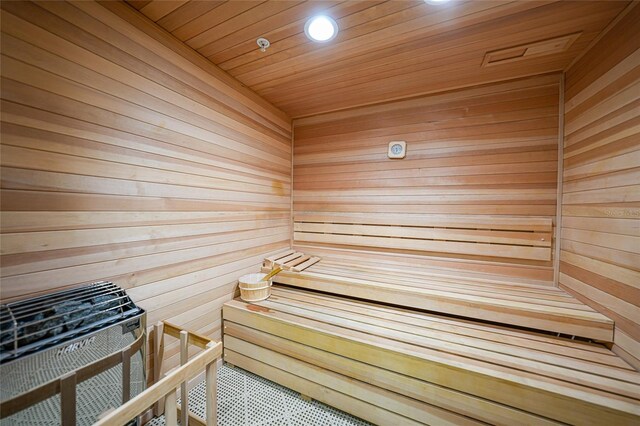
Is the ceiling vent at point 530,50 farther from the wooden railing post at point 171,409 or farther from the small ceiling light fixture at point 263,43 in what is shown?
the wooden railing post at point 171,409

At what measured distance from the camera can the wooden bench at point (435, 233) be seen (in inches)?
84.8

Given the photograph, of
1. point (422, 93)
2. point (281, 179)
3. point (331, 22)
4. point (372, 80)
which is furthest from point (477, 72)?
point (281, 179)

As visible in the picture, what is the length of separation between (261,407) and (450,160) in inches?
109

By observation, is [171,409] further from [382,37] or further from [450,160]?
[450,160]

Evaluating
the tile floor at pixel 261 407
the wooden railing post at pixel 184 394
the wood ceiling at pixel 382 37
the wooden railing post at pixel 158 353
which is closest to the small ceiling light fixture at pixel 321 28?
the wood ceiling at pixel 382 37

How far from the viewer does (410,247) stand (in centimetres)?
259

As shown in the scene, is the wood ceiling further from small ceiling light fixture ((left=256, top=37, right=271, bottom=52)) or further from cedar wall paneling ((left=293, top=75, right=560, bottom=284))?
cedar wall paneling ((left=293, top=75, right=560, bottom=284))

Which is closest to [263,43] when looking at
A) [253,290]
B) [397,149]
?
[397,149]

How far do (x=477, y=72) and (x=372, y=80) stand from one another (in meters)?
0.93

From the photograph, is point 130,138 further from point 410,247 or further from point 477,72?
point 477,72

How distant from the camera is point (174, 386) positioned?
111 cm

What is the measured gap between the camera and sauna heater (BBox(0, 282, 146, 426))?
831mm

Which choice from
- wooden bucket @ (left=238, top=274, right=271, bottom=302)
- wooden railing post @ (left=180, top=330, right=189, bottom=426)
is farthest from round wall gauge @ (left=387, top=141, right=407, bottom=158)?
wooden railing post @ (left=180, top=330, right=189, bottom=426)

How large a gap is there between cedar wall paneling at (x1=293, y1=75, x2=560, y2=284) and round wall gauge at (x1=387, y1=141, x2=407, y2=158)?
0.06m
